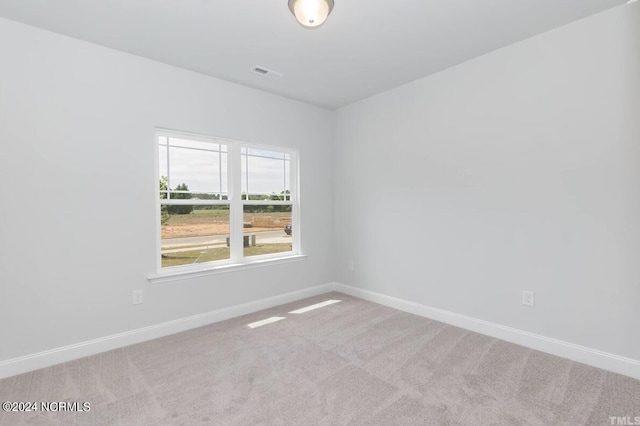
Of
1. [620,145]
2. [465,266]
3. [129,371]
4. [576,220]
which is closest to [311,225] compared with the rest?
[465,266]

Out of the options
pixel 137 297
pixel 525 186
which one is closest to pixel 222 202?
pixel 137 297

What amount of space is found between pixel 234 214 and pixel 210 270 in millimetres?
695

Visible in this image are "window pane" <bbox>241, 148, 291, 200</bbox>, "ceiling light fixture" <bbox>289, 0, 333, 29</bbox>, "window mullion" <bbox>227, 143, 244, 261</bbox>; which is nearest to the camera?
"ceiling light fixture" <bbox>289, 0, 333, 29</bbox>

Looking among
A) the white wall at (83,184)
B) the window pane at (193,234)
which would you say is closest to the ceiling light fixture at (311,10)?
the white wall at (83,184)

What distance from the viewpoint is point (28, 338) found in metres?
2.39

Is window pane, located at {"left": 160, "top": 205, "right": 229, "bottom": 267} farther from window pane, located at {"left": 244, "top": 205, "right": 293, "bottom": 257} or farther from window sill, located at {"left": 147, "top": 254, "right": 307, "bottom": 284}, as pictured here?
window pane, located at {"left": 244, "top": 205, "right": 293, "bottom": 257}

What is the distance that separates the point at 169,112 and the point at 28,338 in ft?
7.28

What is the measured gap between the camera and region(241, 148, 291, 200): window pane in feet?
12.4

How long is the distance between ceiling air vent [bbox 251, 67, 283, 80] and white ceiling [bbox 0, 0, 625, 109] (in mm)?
70

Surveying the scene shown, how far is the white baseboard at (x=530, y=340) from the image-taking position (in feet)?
7.42

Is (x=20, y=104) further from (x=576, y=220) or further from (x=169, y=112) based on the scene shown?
(x=576, y=220)

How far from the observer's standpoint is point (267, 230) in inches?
158

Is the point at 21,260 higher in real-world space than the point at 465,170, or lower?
lower

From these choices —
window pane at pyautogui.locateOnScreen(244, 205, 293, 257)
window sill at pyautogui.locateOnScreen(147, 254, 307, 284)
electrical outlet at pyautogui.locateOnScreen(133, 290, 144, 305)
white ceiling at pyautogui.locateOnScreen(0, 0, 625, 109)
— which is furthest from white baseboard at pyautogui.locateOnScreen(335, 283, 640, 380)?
electrical outlet at pyautogui.locateOnScreen(133, 290, 144, 305)
